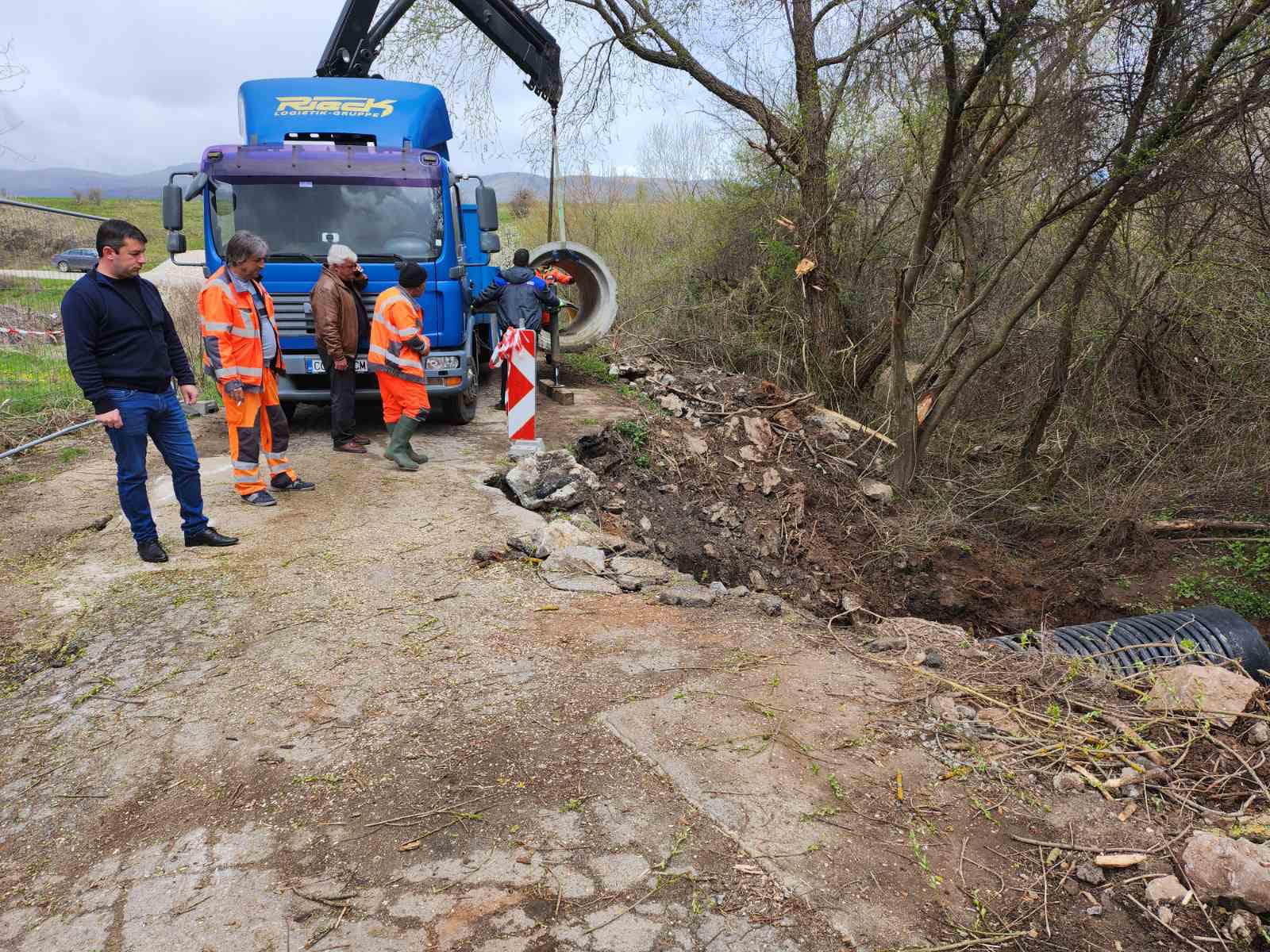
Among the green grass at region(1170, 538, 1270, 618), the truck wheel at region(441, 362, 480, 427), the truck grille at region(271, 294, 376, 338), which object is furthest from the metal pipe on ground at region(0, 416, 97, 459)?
the green grass at region(1170, 538, 1270, 618)

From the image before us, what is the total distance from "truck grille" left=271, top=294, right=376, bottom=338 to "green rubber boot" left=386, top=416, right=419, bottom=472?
1.48 meters

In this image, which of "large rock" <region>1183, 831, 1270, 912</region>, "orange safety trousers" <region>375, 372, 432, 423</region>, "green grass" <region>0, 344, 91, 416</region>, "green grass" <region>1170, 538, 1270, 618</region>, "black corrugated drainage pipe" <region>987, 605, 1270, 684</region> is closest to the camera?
"large rock" <region>1183, 831, 1270, 912</region>

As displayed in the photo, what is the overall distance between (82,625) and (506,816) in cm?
303

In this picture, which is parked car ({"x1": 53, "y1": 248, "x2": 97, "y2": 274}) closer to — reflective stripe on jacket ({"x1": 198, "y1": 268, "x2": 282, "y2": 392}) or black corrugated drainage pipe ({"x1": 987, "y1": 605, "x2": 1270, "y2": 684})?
reflective stripe on jacket ({"x1": 198, "y1": 268, "x2": 282, "y2": 392})

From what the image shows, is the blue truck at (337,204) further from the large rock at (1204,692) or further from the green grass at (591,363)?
the large rock at (1204,692)

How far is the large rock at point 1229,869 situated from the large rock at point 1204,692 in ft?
2.79

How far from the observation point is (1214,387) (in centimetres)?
810

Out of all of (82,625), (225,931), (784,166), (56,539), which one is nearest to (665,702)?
(225,931)

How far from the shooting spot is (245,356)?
585 cm

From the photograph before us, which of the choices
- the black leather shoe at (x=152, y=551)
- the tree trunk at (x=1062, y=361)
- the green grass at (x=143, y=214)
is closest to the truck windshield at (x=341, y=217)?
the black leather shoe at (x=152, y=551)

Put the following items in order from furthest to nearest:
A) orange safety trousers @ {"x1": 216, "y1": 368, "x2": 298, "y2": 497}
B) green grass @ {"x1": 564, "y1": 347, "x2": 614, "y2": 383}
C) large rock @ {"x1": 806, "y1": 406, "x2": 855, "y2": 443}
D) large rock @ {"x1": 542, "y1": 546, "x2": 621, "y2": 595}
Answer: green grass @ {"x1": 564, "y1": 347, "x2": 614, "y2": 383} → large rock @ {"x1": 806, "y1": 406, "x2": 855, "y2": 443} → orange safety trousers @ {"x1": 216, "y1": 368, "x2": 298, "y2": 497} → large rock @ {"x1": 542, "y1": 546, "x2": 621, "y2": 595}

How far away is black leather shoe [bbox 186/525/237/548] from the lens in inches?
215

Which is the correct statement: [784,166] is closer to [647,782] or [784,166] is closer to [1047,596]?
[1047,596]

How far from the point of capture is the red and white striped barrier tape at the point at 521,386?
7.59m
